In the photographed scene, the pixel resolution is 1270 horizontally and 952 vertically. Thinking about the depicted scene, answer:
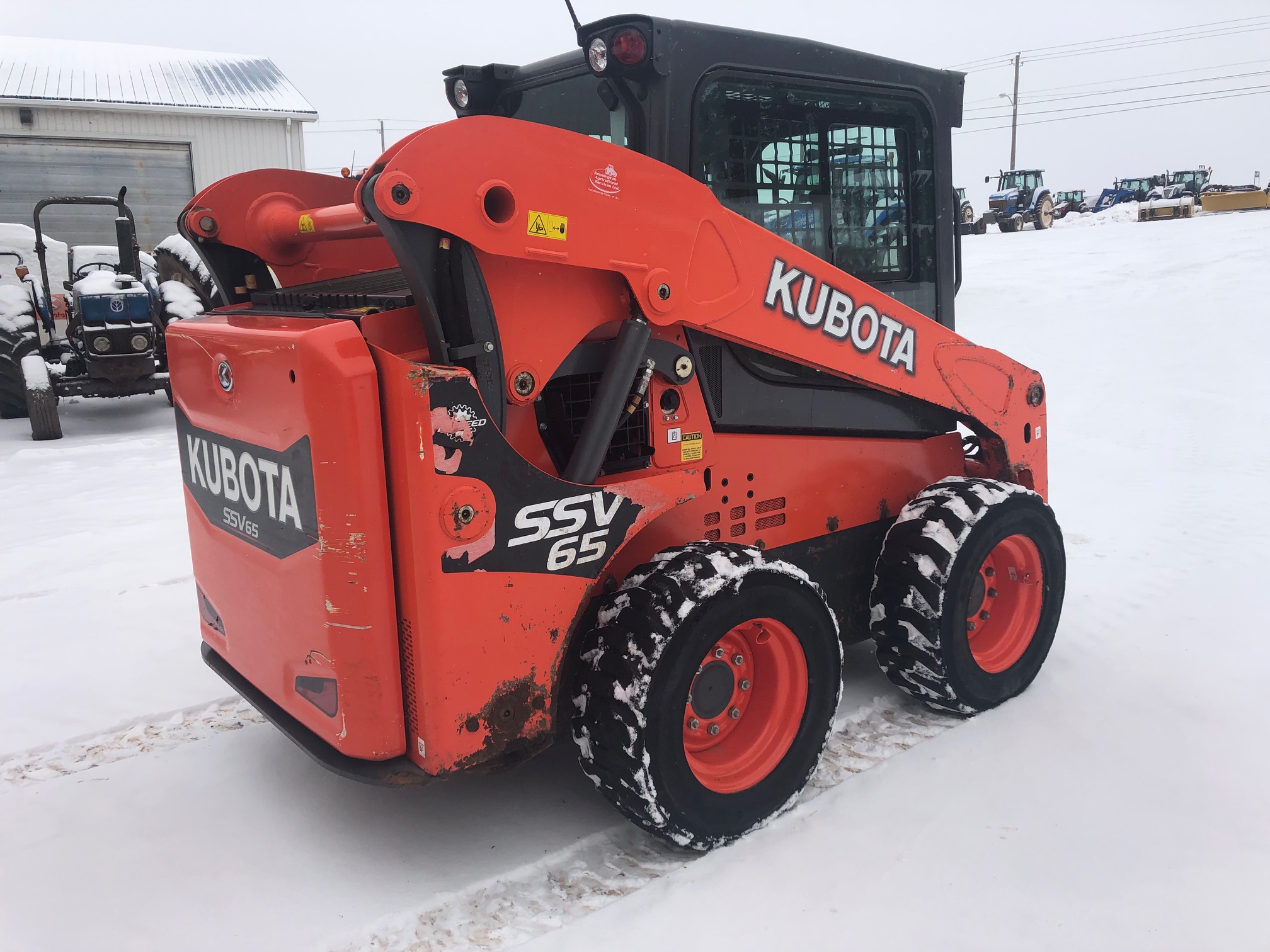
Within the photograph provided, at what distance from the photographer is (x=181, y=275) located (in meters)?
10.7

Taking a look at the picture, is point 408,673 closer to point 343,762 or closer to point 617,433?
point 343,762

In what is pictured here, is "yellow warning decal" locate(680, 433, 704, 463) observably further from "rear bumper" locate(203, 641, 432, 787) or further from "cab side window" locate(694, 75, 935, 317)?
"rear bumper" locate(203, 641, 432, 787)

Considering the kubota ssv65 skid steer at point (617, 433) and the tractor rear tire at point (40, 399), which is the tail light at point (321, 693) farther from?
the tractor rear tire at point (40, 399)

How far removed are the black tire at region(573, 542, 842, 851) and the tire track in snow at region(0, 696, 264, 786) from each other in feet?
5.46

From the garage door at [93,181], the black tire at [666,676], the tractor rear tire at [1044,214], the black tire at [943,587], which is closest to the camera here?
the black tire at [666,676]

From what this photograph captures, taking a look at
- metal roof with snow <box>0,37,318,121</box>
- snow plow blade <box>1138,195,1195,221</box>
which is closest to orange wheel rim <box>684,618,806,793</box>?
metal roof with snow <box>0,37,318,121</box>

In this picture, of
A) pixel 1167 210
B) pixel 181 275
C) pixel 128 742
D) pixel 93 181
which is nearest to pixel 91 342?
pixel 181 275

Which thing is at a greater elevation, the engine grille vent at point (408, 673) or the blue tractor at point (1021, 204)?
the blue tractor at point (1021, 204)

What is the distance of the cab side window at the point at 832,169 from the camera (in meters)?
3.05

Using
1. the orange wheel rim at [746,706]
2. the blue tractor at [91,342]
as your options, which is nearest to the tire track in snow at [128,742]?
the orange wheel rim at [746,706]

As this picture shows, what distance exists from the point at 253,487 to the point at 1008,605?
9.50ft

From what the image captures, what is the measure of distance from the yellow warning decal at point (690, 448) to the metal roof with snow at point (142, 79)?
62.6 feet

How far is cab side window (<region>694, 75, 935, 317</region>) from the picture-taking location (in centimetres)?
305

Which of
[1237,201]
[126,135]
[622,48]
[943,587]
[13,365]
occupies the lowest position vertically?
[943,587]
